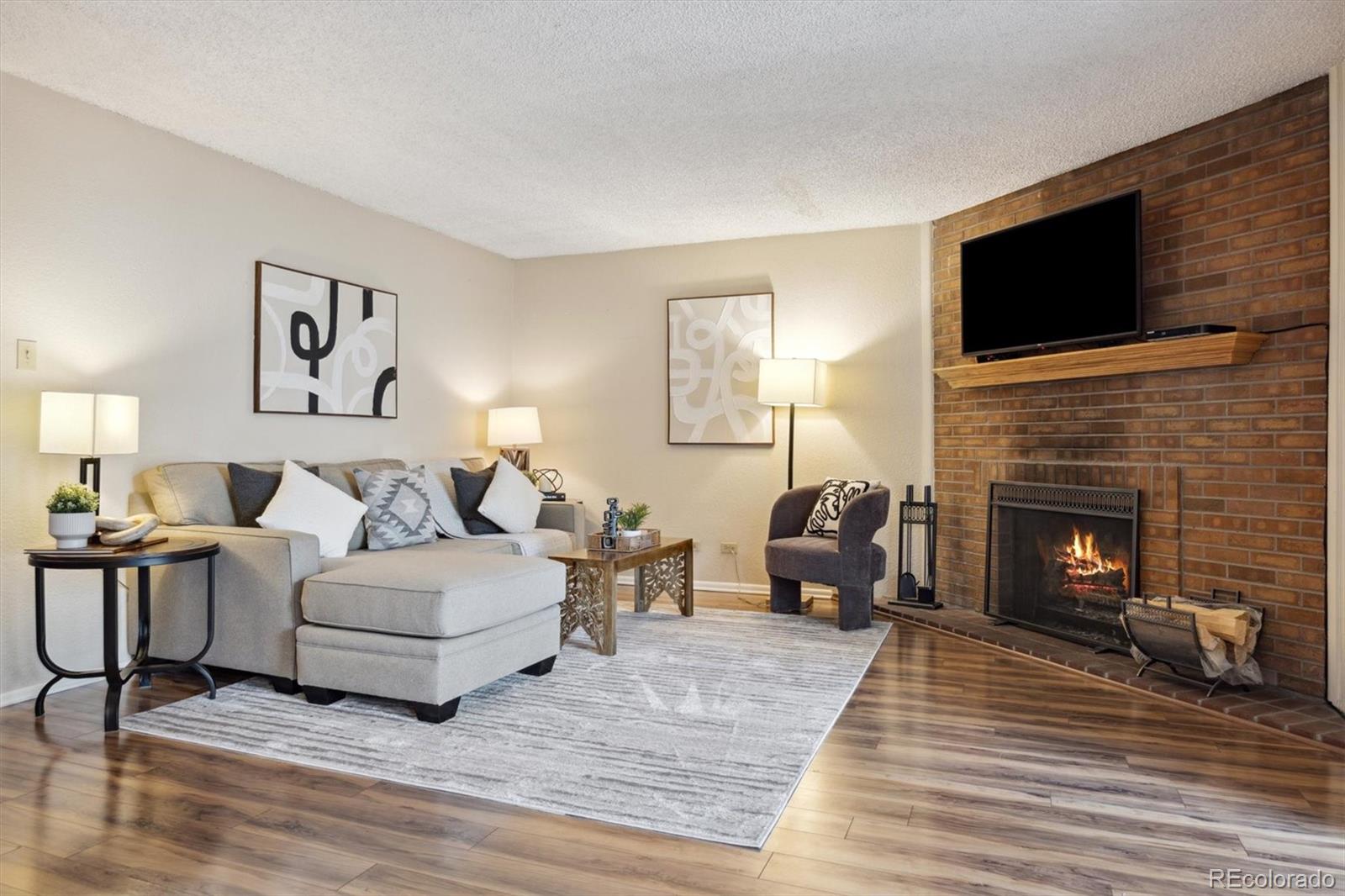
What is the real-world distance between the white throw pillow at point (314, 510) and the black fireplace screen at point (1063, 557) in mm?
3443

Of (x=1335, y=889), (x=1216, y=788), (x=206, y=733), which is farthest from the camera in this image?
(x=206, y=733)

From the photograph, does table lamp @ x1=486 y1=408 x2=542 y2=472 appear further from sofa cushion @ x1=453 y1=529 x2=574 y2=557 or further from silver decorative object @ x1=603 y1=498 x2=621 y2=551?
silver decorative object @ x1=603 y1=498 x2=621 y2=551

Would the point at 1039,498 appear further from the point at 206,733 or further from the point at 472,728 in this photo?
the point at 206,733

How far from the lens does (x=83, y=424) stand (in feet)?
10.4

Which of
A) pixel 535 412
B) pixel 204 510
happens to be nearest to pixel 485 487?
pixel 535 412

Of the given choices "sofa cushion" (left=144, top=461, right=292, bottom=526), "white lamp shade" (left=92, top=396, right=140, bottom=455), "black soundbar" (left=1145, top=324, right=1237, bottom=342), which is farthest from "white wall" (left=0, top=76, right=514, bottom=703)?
"black soundbar" (left=1145, top=324, right=1237, bottom=342)

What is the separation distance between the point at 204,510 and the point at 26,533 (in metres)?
0.63

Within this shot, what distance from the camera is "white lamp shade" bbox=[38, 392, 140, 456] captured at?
3141 mm

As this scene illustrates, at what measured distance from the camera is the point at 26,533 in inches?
132

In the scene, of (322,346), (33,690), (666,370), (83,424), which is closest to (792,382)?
(666,370)

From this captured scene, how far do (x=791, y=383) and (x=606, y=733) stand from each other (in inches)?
118

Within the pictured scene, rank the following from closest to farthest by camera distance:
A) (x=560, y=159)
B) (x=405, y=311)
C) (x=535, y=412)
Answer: (x=560, y=159) → (x=405, y=311) → (x=535, y=412)

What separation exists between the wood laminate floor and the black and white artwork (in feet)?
6.48

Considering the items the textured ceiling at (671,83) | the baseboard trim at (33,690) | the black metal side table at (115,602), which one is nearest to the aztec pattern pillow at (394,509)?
the black metal side table at (115,602)
